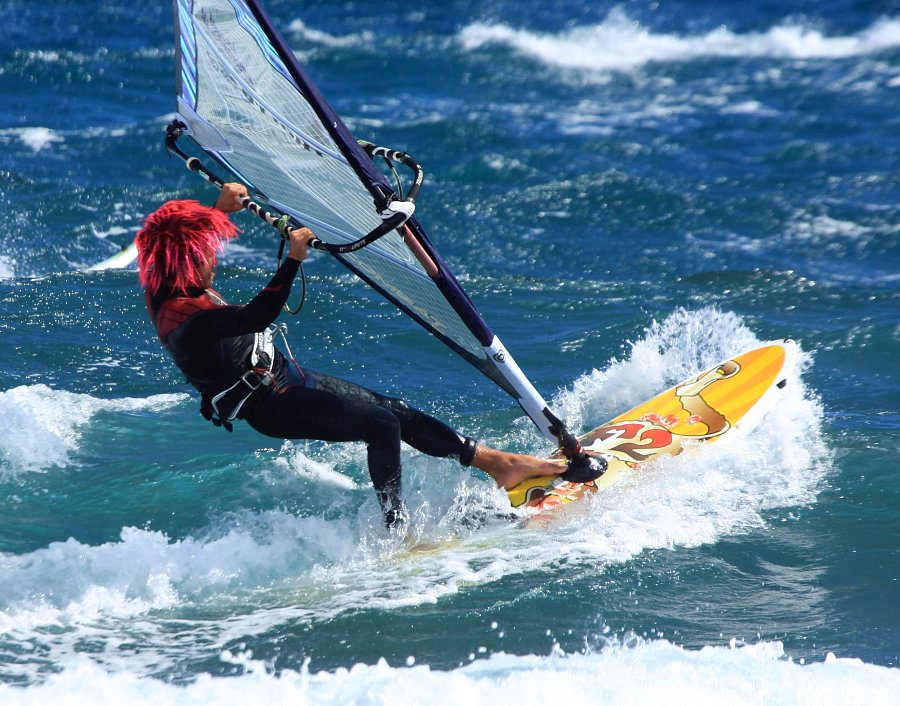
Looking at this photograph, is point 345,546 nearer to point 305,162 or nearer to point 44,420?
point 305,162

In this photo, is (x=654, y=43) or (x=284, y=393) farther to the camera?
(x=654, y=43)

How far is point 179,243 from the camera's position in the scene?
4316 mm

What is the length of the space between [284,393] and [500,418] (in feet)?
7.83

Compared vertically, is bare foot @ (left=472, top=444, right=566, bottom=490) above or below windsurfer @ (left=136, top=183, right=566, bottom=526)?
below

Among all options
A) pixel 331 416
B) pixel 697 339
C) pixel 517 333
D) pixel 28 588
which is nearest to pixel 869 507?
pixel 697 339

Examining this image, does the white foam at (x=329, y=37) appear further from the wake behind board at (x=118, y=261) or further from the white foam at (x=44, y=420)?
the white foam at (x=44, y=420)

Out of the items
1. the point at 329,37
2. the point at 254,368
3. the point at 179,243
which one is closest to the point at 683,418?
the point at 254,368

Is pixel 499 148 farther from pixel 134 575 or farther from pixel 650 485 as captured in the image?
pixel 134 575

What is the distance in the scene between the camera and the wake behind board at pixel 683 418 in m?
5.47

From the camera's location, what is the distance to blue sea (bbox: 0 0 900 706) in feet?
13.4

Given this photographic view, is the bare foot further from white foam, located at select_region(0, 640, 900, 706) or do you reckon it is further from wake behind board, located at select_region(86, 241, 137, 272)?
wake behind board, located at select_region(86, 241, 137, 272)

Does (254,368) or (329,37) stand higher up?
(329,37)

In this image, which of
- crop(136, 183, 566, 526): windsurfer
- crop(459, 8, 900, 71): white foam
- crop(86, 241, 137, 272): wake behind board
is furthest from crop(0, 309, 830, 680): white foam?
crop(459, 8, 900, 71): white foam

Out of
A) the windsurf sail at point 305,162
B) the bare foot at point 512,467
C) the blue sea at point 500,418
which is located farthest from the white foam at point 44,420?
the bare foot at point 512,467
